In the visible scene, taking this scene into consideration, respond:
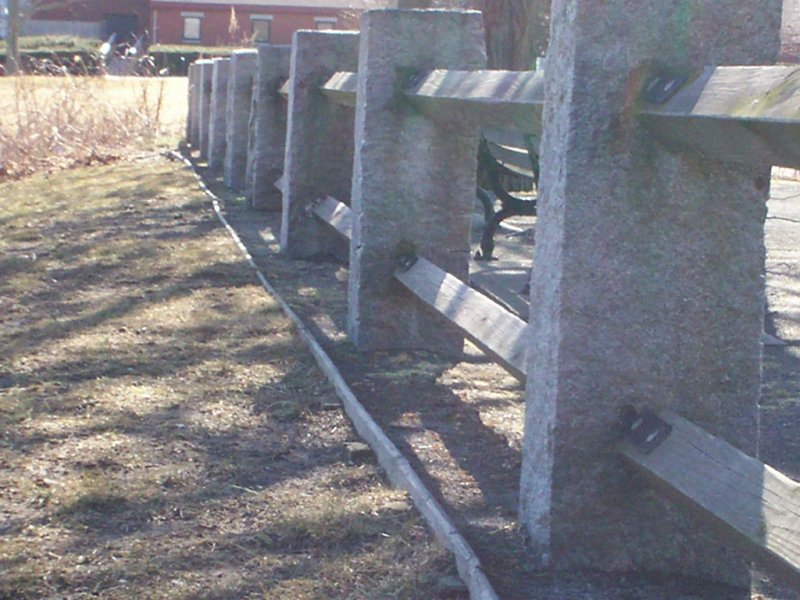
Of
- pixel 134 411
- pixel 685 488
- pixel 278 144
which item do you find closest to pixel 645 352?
pixel 685 488

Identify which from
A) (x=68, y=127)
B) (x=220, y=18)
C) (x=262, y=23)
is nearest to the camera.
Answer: (x=68, y=127)

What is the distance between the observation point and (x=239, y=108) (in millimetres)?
11375

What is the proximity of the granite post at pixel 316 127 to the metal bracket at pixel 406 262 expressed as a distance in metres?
2.08

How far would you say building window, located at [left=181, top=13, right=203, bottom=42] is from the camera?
170ft

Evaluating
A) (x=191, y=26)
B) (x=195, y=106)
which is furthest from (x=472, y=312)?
(x=191, y=26)

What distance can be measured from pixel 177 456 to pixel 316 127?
138 inches

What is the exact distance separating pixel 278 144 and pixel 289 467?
595 cm

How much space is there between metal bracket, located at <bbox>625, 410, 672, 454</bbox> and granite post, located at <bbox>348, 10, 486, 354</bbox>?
2173 millimetres

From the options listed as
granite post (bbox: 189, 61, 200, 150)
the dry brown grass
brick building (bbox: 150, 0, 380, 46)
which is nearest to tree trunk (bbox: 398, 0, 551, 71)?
the dry brown grass

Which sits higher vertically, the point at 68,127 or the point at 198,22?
the point at 198,22

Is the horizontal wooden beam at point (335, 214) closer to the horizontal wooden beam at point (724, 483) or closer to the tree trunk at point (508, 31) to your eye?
the horizontal wooden beam at point (724, 483)

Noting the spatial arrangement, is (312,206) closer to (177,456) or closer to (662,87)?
(177,456)

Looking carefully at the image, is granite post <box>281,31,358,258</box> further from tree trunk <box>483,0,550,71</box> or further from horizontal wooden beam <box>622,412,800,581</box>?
horizontal wooden beam <box>622,412,800,581</box>

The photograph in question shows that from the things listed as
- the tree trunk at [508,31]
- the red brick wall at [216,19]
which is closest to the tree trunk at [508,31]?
the tree trunk at [508,31]
